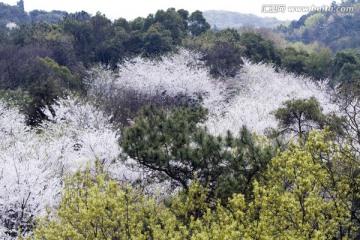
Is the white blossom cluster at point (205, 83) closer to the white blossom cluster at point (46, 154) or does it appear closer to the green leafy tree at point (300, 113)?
the green leafy tree at point (300, 113)

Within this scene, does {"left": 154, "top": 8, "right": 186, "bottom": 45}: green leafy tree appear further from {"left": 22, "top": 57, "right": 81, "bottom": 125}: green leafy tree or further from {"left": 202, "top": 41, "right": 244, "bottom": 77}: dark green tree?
{"left": 22, "top": 57, "right": 81, "bottom": 125}: green leafy tree

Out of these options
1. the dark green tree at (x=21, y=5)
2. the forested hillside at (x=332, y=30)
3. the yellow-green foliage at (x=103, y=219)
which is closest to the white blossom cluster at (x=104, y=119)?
the yellow-green foliage at (x=103, y=219)

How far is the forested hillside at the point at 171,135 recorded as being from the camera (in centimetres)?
701

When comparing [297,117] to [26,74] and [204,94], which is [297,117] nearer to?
[204,94]

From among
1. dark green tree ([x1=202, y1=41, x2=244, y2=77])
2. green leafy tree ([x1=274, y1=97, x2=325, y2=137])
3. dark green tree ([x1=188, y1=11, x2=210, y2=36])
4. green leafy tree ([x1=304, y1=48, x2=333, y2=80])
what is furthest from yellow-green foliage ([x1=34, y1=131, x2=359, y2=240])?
dark green tree ([x1=188, y1=11, x2=210, y2=36])

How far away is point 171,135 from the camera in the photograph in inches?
407

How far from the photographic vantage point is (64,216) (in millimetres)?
7105

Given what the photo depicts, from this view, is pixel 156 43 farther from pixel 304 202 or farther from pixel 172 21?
pixel 304 202

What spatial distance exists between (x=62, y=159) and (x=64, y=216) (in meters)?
9.04

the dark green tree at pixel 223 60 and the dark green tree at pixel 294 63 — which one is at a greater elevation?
the dark green tree at pixel 223 60

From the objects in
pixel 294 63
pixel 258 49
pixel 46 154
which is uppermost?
pixel 46 154

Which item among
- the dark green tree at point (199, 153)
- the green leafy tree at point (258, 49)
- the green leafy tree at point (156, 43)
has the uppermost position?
the dark green tree at point (199, 153)

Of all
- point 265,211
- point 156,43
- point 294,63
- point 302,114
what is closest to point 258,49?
point 294,63

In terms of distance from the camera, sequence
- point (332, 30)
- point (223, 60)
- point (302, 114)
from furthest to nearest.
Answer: point (332, 30)
point (223, 60)
point (302, 114)
